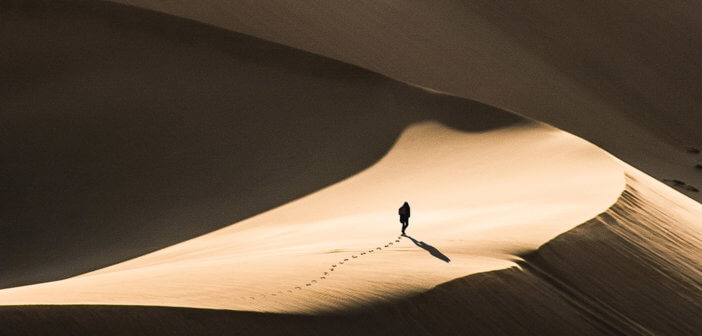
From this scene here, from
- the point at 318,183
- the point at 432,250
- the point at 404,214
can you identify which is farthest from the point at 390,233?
the point at 318,183

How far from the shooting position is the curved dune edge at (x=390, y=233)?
7.85 m

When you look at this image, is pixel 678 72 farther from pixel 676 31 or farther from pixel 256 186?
pixel 256 186

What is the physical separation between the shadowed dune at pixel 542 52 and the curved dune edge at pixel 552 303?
35.2ft

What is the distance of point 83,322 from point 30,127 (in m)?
11.9

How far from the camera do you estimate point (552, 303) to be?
31.3ft

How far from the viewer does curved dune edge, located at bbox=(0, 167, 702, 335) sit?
22.0 feet

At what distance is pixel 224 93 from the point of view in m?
19.3

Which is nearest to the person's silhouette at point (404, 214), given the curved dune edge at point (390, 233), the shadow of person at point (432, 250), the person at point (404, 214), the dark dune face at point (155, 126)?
the person at point (404, 214)

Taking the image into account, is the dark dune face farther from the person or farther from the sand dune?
the person

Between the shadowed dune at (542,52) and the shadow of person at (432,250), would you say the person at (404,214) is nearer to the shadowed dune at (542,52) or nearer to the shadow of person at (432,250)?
the shadow of person at (432,250)

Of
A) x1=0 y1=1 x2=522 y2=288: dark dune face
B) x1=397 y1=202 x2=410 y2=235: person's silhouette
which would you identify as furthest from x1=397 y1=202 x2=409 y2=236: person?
x1=0 y1=1 x2=522 y2=288: dark dune face

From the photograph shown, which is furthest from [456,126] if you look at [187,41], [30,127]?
[30,127]

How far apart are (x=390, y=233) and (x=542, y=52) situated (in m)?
18.3

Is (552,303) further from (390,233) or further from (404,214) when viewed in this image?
(390,233)
